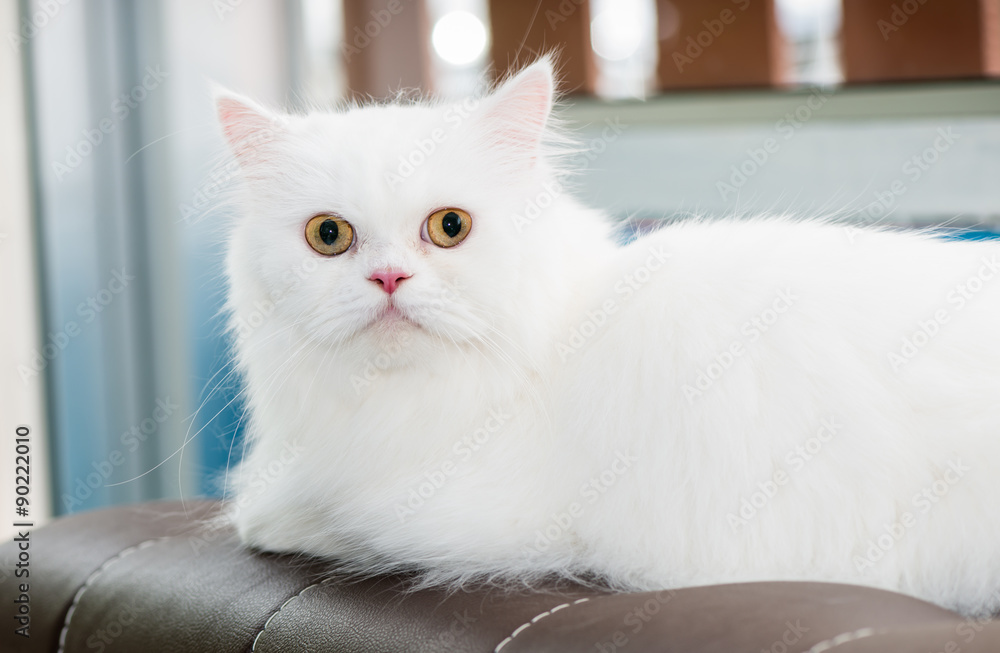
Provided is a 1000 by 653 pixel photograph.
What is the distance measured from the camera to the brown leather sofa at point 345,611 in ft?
2.25

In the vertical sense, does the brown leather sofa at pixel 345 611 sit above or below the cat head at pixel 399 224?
below

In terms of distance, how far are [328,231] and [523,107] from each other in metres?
0.28

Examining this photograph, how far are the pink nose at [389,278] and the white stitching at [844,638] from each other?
1.74 feet

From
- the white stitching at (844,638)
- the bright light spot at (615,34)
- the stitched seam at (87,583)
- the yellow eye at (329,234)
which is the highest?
the bright light spot at (615,34)

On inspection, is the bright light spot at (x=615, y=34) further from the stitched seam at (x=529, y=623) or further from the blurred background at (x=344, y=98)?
the stitched seam at (x=529, y=623)

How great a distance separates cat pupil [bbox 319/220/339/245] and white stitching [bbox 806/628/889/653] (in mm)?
641

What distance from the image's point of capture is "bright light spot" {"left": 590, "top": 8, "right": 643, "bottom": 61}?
7.39ft

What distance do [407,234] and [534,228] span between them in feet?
0.53

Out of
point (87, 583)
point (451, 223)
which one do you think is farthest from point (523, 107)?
point (87, 583)

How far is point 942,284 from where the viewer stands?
0.88 m

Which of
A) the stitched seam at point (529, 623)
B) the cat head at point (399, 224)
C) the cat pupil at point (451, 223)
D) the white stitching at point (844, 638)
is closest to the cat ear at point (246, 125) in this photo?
the cat head at point (399, 224)

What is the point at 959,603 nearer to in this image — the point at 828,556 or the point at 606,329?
the point at 828,556

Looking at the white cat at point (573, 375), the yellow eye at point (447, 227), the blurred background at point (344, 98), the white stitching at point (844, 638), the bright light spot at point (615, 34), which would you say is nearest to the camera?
the white stitching at point (844, 638)

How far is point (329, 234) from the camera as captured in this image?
3.08ft
